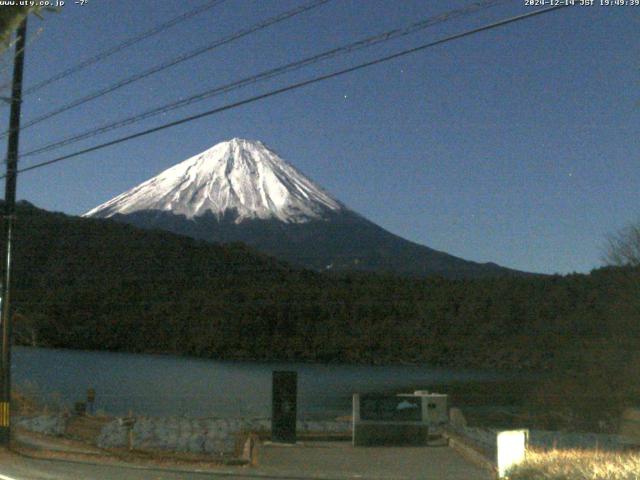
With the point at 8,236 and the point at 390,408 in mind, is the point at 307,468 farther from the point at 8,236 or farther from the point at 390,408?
the point at 8,236

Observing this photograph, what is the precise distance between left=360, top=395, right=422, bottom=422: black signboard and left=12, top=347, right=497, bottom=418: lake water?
467 inches

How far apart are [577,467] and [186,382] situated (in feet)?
97.9

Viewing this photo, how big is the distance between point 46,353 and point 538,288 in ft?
101

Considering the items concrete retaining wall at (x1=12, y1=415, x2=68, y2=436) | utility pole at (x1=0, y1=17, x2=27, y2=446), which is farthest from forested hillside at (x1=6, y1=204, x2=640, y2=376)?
utility pole at (x1=0, y1=17, x2=27, y2=446)

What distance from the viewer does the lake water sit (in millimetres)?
33812

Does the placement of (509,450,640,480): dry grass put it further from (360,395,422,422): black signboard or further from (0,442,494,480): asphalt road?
(360,395,422,422): black signboard

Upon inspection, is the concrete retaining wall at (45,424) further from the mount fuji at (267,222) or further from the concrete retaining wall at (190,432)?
the mount fuji at (267,222)

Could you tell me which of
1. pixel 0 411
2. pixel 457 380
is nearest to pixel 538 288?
pixel 457 380

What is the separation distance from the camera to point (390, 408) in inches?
807

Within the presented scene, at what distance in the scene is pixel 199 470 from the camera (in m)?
14.7

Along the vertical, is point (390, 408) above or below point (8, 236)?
below

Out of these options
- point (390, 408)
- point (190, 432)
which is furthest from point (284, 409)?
point (190, 432)

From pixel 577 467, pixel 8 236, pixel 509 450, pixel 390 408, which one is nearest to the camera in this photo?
pixel 577 467

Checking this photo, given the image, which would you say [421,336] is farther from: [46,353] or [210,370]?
[46,353]
